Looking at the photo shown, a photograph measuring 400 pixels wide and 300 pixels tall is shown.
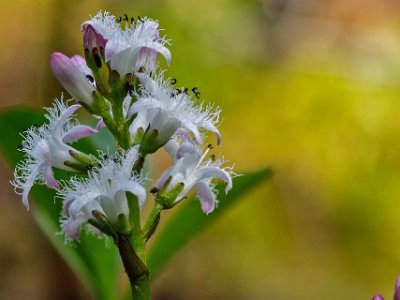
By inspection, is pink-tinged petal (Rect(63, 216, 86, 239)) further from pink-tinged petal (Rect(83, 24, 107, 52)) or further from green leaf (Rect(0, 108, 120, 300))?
green leaf (Rect(0, 108, 120, 300))

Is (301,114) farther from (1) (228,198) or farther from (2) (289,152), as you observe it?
(1) (228,198)

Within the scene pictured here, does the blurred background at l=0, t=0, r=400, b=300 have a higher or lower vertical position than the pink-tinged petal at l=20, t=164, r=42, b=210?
higher

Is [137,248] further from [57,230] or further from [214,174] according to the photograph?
[57,230]

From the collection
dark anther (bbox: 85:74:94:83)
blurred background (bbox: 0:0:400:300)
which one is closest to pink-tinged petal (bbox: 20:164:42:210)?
dark anther (bbox: 85:74:94:83)

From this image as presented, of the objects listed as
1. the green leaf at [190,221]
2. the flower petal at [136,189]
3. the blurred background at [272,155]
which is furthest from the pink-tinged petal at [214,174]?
the blurred background at [272,155]

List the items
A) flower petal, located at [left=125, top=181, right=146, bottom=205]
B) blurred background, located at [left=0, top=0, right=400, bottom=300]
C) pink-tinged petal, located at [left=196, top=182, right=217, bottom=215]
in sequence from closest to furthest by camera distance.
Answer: flower petal, located at [left=125, top=181, right=146, bottom=205] → pink-tinged petal, located at [left=196, top=182, right=217, bottom=215] → blurred background, located at [left=0, top=0, right=400, bottom=300]

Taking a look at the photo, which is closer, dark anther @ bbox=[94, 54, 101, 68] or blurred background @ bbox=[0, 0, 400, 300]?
dark anther @ bbox=[94, 54, 101, 68]

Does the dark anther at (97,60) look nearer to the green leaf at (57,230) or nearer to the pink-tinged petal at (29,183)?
the pink-tinged petal at (29,183)

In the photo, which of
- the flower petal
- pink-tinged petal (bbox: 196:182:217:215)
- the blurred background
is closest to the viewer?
the flower petal
